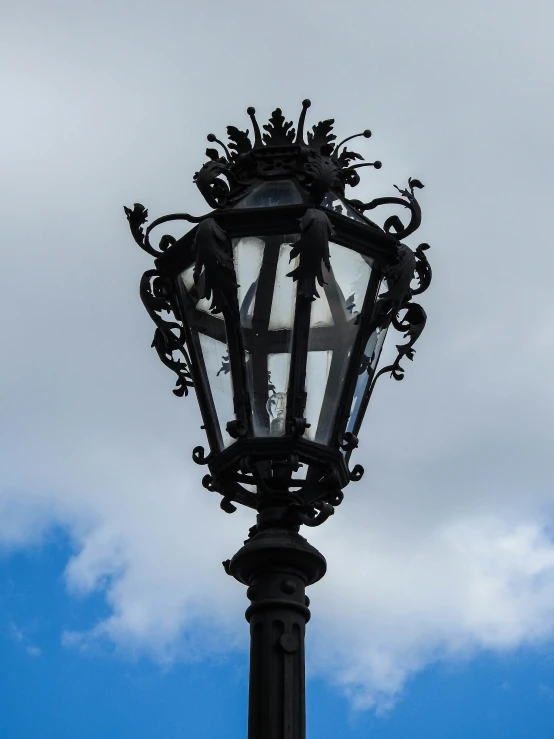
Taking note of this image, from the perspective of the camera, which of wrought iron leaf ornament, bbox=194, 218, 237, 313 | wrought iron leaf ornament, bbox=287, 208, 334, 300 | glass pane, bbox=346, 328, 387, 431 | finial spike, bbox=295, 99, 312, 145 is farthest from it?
finial spike, bbox=295, 99, 312, 145

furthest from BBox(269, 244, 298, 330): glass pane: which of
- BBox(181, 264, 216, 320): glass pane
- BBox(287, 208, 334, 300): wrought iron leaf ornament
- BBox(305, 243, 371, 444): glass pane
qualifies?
BBox(181, 264, 216, 320): glass pane

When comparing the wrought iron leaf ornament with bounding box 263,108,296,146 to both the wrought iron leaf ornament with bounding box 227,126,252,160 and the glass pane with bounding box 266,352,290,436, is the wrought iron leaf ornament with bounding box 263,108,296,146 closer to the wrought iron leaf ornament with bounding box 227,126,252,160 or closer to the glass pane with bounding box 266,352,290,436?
the wrought iron leaf ornament with bounding box 227,126,252,160

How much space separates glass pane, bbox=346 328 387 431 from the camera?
612 cm

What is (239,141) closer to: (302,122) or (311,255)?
(302,122)

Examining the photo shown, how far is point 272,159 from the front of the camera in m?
6.70

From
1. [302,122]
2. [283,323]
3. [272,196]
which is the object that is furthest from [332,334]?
[302,122]

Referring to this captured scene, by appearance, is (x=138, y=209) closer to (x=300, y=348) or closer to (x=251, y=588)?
(x=300, y=348)

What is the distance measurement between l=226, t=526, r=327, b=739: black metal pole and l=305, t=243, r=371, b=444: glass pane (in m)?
0.54

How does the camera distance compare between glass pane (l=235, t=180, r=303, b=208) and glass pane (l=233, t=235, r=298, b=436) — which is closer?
glass pane (l=233, t=235, r=298, b=436)

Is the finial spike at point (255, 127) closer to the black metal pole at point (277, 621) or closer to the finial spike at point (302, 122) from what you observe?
the finial spike at point (302, 122)

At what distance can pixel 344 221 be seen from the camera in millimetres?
6062

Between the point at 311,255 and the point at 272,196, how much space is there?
82 cm

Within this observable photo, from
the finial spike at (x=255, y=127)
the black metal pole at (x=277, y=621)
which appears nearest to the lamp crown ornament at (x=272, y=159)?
the finial spike at (x=255, y=127)

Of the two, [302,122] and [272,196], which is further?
[302,122]
